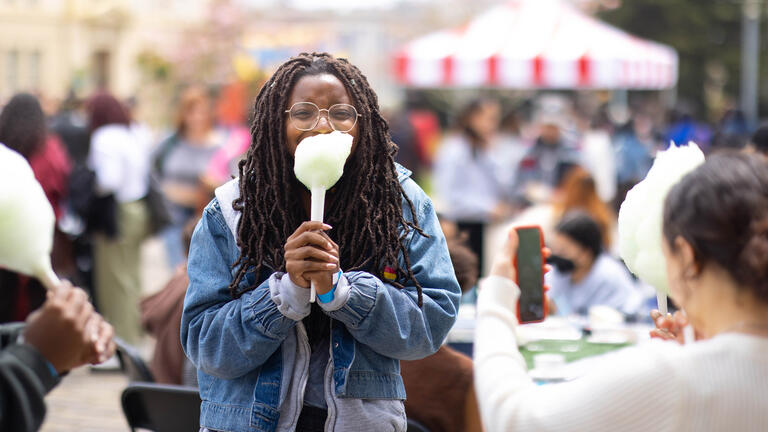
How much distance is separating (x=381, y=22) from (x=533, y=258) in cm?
7497

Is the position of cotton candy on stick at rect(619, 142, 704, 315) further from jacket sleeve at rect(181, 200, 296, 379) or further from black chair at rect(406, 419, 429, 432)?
black chair at rect(406, 419, 429, 432)

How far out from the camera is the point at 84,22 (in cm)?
3878

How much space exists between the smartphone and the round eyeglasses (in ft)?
1.74

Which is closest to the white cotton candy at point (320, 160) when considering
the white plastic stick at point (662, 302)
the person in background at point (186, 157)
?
the white plastic stick at point (662, 302)

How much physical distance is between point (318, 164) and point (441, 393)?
1410 mm

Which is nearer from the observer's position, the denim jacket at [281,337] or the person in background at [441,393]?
the denim jacket at [281,337]

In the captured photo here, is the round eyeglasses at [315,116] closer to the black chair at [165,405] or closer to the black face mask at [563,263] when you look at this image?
the black chair at [165,405]

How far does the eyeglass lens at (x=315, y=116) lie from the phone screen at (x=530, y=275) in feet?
1.75

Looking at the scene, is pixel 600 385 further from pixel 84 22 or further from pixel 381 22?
pixel 381 22

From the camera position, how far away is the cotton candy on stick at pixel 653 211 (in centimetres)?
210

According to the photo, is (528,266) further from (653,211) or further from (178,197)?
(178,197)

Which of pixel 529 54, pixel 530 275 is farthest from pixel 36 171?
pixel 529 54

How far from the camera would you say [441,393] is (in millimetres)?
3346

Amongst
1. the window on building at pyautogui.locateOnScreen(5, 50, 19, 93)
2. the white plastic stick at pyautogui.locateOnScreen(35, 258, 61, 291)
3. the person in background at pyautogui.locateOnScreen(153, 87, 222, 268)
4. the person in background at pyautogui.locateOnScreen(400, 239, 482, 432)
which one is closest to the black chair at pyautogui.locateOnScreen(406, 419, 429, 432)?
the person in background at pyautogui.locateOnScreen(400, 239, 482, 432)
